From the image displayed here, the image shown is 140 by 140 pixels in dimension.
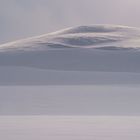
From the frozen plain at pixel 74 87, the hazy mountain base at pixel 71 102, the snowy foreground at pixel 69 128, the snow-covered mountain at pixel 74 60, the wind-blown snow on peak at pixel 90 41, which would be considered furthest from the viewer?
the wind-blown snow on peak at pixel 90 41

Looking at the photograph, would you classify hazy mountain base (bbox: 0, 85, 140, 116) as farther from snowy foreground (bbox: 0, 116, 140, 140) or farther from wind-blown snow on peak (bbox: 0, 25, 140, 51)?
wind-blown snow on peak (bbox: 0, 25, 140, 51)

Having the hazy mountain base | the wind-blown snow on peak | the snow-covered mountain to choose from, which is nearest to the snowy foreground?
the hazy mountain base

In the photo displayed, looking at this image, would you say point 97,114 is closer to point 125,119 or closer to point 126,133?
point 125,119

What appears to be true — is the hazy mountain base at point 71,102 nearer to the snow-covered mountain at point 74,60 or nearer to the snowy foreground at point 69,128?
the snowy foreground at point 69,128

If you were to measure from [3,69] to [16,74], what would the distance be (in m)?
1.83

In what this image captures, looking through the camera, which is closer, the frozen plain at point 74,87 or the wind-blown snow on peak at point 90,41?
the frozen plain at point 74,87

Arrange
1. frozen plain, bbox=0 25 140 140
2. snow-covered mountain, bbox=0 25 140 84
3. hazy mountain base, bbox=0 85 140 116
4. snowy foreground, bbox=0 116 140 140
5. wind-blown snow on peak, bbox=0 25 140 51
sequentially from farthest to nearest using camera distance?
wind-blown snow on peak, bbox=0 25 140 51, snow-covered mountain, bbox=0 25 140 84, hazy mountain base, bbox=0 85 140 116, frozen plain, bbox=0 25 140 140, snowy foreground, bbox=0 116 140 140

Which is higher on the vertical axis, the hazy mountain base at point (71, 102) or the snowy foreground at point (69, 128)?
the snowy foreground at point (69, 128)

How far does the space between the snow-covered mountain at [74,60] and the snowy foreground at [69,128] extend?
12699mm

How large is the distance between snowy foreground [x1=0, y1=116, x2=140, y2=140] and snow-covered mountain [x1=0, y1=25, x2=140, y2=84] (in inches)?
500

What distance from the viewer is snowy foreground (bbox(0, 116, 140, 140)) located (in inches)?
373

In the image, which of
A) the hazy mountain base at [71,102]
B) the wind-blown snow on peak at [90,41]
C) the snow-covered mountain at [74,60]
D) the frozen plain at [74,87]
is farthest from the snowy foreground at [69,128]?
the wind-blown snow on peak at [90,41]

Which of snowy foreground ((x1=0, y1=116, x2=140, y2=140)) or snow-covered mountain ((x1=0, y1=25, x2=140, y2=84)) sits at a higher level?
snowy foreground ((x1=0, y1=116, x2=140, y2=140))

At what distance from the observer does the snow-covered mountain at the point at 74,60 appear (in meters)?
26.5
